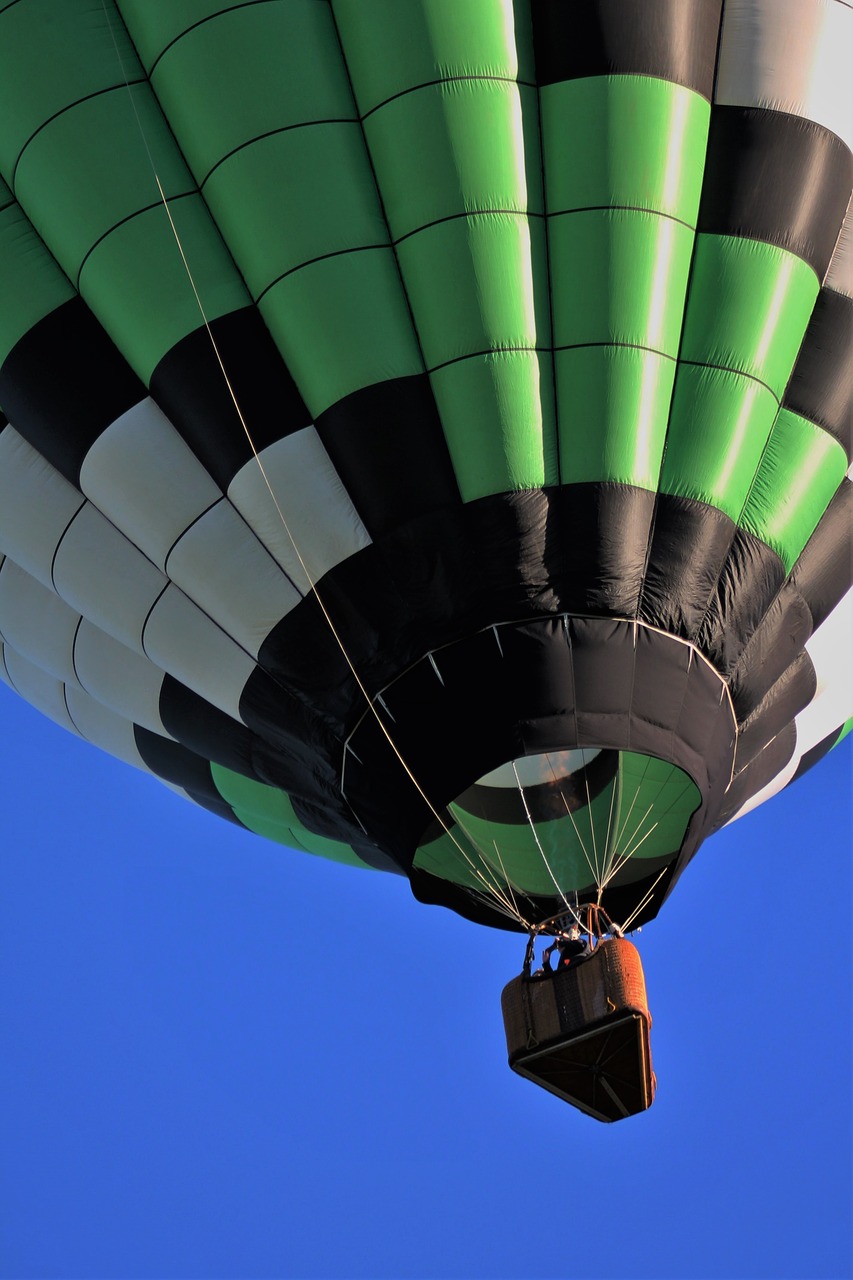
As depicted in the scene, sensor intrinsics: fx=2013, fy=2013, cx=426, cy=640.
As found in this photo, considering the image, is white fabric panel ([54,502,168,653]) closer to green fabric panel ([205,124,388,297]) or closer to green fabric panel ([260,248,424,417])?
green fabric panel ([260,248,424,417])

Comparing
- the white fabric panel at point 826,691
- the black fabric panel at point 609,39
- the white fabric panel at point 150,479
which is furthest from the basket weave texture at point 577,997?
the black fabric panel at point 609,39

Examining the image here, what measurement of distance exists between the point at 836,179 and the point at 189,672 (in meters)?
2.75

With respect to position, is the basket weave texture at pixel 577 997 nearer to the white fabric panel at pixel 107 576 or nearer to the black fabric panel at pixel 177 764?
the white fabric panel at pixel 107 576

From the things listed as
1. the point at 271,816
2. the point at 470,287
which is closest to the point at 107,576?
the point at 271,816

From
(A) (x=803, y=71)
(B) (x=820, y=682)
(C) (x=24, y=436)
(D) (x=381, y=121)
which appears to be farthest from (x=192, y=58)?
(B) (x=820, y=682)

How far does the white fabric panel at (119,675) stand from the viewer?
7.67m

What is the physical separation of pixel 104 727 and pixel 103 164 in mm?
2670

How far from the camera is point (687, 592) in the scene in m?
6.33

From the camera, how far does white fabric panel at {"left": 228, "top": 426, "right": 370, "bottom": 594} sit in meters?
6.35

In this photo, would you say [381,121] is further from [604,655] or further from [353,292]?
[604,655]

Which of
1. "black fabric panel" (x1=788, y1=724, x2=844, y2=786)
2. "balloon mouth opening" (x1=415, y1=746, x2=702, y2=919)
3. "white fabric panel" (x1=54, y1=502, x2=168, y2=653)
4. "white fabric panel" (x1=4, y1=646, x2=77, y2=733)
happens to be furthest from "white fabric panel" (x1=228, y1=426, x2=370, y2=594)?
"black fabric panel" (x1=788, y1=724, x2=844, y2=786)

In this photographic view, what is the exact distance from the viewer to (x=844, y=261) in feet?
22.5

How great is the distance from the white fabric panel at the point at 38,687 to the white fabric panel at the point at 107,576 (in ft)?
4.35

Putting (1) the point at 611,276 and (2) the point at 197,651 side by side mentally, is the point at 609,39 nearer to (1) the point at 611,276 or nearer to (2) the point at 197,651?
(1) the point at 611,276
